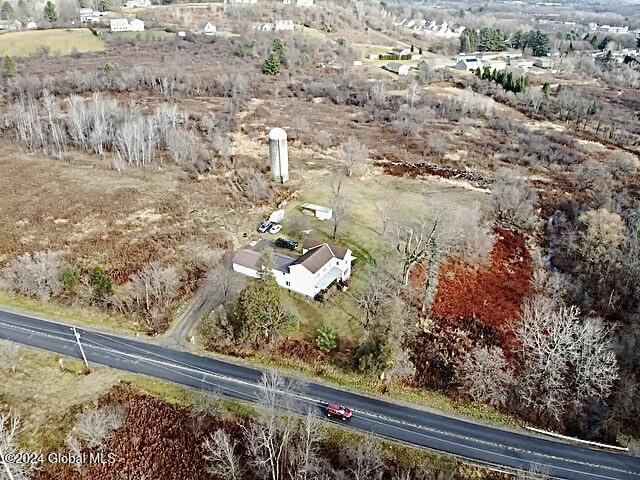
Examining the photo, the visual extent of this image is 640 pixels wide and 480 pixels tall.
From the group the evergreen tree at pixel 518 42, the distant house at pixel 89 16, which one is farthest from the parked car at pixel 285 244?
the evergreen tree at pixel 518 42

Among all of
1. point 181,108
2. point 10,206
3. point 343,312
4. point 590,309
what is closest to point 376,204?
point 343,312

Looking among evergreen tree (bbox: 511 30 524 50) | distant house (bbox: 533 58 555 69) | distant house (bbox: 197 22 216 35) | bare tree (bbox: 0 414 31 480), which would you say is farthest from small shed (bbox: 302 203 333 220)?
evergreen tree (bbox: 511 30 524 50)

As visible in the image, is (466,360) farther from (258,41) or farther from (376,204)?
(258,41)

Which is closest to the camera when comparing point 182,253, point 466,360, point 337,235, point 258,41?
point 466,360

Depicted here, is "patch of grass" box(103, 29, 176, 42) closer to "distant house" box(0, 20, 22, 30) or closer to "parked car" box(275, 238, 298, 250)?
"distant house" box(0, 20, 22, 30)

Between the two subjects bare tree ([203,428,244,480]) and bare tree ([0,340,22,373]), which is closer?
bare tree ([203,428,244,480])

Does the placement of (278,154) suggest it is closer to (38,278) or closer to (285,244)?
(285,244)
